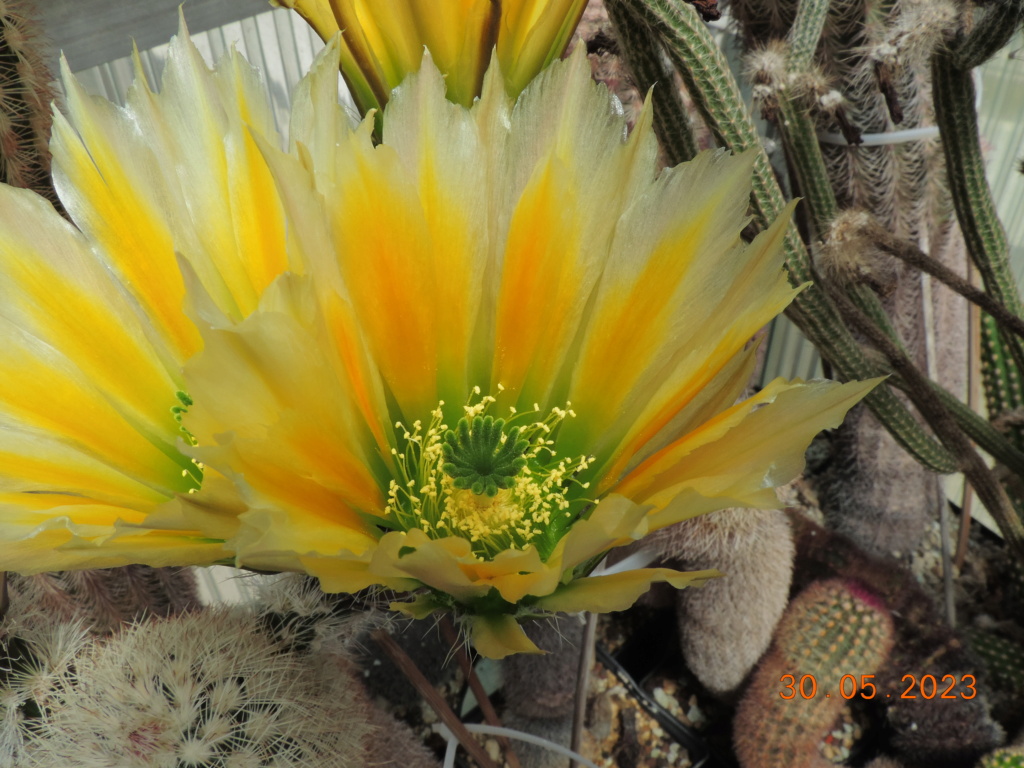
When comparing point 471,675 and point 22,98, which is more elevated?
point 22,98

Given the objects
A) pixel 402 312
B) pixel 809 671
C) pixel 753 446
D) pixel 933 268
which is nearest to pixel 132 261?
pixel 402 312

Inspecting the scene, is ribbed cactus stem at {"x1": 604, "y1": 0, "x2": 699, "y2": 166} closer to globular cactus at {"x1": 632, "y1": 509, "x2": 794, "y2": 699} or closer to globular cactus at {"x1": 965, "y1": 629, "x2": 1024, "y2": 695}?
globular cactus at {"x1": 632, "y1": 509, "x2": 794, "y2": 699}

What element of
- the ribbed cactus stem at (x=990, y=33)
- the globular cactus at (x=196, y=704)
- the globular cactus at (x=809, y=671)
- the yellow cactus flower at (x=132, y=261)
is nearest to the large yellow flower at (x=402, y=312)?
the yellow cactus flower at (x=132, y=261)

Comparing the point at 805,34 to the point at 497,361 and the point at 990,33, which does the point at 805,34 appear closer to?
the point at 990,33

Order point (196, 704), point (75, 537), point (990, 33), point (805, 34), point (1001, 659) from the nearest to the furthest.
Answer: point (75, 537) → point (196, 704) → point (990, 33) → point (805, 34) → point (1001, 659)

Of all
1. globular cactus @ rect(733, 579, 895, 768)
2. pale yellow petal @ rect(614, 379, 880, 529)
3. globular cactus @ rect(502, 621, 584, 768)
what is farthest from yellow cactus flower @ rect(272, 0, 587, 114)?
globular cactus @ rect(733, 579, 895, 768)
